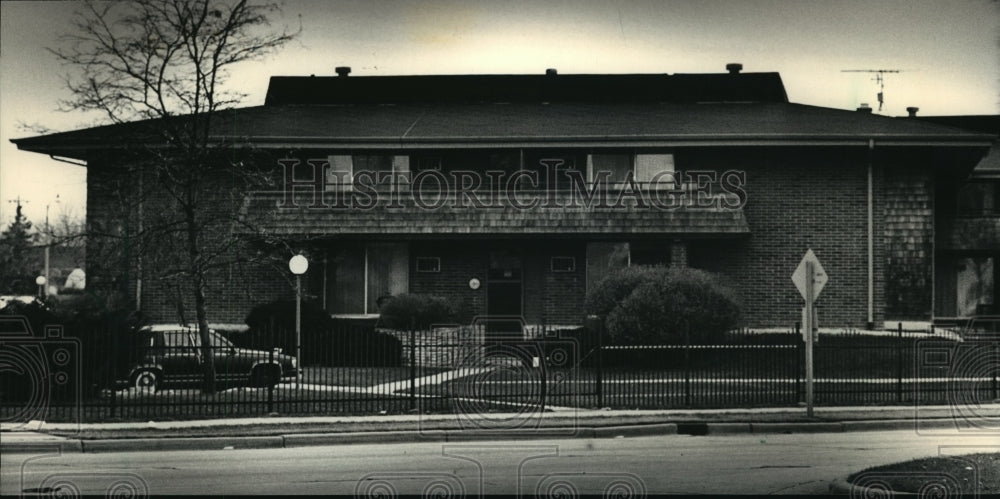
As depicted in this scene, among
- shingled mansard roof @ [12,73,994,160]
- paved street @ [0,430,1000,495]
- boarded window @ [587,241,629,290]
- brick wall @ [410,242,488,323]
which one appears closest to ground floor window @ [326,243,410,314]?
brick wall @ [410,242,488,323]

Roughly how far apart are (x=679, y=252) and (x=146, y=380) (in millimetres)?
16301

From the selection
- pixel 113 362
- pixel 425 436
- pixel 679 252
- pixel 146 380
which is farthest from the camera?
pixel 679 252

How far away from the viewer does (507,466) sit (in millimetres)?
13914

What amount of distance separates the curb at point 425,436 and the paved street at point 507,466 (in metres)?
0.37

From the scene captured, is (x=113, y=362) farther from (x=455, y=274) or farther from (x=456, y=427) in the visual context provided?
(x=455, y=274)

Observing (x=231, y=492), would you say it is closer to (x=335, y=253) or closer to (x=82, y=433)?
(x=82, y=433)

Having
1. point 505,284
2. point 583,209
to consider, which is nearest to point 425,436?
point 583,209

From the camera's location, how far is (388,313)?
1257 inches

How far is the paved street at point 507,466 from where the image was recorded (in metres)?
12.1

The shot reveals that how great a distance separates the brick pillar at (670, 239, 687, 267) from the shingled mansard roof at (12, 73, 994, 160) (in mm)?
2752

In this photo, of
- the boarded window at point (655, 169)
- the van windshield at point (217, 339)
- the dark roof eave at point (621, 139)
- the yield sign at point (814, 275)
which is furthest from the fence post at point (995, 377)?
the van windshield at point (217, 339)

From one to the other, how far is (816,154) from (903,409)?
14220 mm

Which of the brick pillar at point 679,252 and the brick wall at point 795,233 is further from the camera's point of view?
the brick wall at point 795,233

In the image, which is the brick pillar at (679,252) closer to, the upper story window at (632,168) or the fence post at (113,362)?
the upper story window at (632,168)
